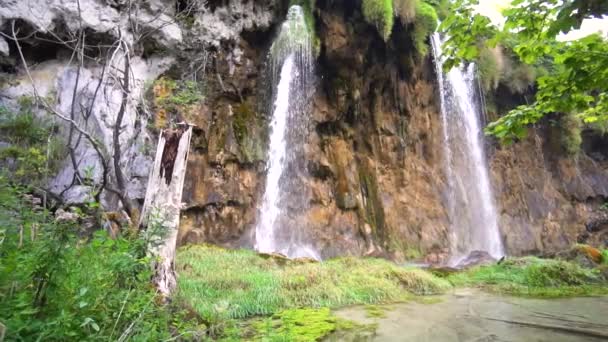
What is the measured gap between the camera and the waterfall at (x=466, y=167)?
15414 mm

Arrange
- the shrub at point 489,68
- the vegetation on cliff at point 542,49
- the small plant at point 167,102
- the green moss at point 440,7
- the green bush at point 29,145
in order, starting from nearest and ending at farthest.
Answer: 1. the vegetation on cliff at point 542,49
2. the green bush at point 29,145
3. the small plant at point 167,102
4. the green moss at point 440,7
5. the shrub at point 489,68

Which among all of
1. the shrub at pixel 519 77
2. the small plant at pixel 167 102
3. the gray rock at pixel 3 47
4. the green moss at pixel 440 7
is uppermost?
the green moss at pixel 440 7

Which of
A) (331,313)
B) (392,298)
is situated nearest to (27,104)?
(331,313)

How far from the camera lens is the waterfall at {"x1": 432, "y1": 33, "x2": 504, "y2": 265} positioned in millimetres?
15414

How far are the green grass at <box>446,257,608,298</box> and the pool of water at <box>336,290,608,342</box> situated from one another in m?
0.84

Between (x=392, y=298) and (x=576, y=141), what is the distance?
54.7 feet

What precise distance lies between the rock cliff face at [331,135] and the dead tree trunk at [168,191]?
4.93 meters

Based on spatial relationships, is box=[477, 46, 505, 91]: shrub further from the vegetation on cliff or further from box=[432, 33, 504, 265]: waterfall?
the vegetation on cliff

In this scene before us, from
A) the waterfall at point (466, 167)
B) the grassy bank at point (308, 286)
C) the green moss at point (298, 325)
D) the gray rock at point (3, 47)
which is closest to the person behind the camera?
the green moss at point (298, 325)

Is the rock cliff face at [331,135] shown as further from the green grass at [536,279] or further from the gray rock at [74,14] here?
the green grass at [536,279]

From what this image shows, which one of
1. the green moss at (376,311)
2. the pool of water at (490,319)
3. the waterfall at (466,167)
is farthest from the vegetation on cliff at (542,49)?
the waterfall at (466,167)

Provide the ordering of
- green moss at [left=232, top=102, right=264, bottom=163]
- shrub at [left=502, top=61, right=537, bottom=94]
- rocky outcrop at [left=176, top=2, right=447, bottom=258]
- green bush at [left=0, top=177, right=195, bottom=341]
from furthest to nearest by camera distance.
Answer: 1. shrub at [left=502, top=61, right=537, bottom=94]
2. green moss at [left=232, top=102, right=264, bottom=163]
3. rocky outcrop at [left=176, top=2, right=447, bottom=258]
4. green bush at [left=0, top=177, right=195, bottom=341]

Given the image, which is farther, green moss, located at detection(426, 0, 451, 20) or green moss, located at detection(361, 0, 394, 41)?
green moss, located at detection(426, 0, 451, 20)

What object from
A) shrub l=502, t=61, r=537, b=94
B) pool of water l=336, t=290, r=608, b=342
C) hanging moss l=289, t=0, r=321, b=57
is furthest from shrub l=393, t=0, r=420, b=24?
pool of water l=336, t=290, r=608, b=342
